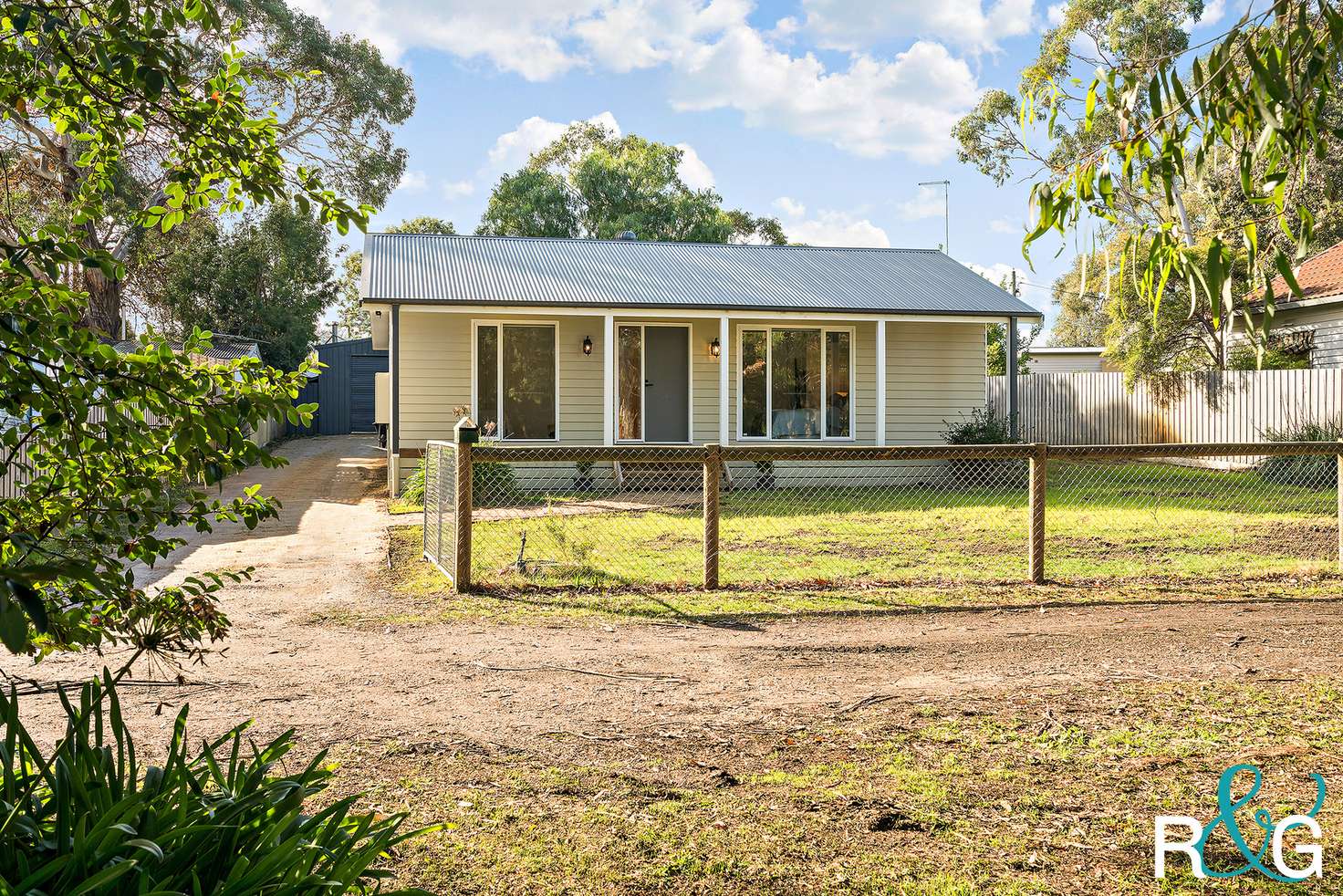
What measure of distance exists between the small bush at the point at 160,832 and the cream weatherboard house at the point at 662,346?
12.8 m

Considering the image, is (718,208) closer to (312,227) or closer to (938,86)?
(938,86)

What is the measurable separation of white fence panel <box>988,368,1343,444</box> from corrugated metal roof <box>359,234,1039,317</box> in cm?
353

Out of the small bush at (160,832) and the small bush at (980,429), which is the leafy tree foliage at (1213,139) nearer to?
the small bush at (160,832)

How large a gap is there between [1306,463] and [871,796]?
14997mm

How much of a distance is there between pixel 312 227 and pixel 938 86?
20330mm

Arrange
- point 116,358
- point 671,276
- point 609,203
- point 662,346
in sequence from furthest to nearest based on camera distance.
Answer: point 609,203, point 671,276, point 662,346, point 116,358

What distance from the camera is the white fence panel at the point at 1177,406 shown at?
1759 cm

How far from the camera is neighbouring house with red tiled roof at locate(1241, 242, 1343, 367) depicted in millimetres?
19469

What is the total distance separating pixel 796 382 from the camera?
680 inches

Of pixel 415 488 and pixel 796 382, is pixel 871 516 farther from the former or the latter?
pixel 415 488

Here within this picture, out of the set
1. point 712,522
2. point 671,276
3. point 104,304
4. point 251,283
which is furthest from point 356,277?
point 712,522

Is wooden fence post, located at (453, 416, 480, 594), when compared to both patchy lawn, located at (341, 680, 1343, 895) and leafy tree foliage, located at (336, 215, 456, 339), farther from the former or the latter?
leafy tree foliage, located at (336, 215, 456, 339)

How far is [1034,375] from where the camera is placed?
24.6m

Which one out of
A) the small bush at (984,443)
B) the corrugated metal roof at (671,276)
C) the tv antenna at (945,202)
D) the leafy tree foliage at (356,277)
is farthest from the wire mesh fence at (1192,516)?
the leafy tree foliage at (356,277)
